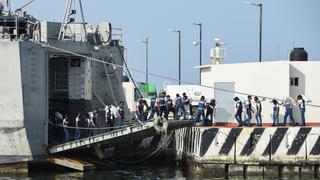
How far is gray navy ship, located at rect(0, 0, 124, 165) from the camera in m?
32.3

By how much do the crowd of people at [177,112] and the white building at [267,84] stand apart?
1.47 ft

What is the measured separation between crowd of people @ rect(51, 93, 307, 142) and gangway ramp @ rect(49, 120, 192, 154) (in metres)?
0.51

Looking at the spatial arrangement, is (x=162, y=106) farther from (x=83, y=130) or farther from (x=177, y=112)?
(x=83, y=130)

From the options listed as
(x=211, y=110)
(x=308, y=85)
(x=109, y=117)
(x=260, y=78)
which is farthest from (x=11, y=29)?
(x=308, y=85)

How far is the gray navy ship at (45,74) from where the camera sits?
106 ft

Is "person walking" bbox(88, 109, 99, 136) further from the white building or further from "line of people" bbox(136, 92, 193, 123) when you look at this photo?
the white building

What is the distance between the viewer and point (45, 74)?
33.1 metres

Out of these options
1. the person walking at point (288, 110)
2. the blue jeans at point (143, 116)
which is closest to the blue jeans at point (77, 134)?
the blue jeans at point (143, 116)

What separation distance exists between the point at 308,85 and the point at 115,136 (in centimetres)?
780

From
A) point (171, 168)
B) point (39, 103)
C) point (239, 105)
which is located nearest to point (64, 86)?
point (39, 103)

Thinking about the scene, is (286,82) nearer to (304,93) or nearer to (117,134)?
(304,93)

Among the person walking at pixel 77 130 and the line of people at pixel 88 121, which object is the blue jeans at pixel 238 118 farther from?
the person walking at pixel 77 130

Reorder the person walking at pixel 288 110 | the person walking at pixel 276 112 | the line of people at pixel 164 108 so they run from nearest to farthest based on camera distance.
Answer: the person walking at pixel 288 110, the person walking at pixel 276 112, the line of people at pixel 164 108

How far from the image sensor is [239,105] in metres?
31.9
